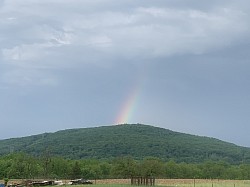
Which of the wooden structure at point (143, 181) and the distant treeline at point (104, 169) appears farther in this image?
the distant treeline at point (104, 169)

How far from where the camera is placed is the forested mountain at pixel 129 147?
15900 centimetres

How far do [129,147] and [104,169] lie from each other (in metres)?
69.7

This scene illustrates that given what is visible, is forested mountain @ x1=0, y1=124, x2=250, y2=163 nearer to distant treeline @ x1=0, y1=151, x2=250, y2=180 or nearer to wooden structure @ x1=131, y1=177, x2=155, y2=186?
distant treeline @ x1=0, y1=151, x2=250, y2=180

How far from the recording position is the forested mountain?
159 meters

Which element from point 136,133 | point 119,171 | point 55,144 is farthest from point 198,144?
point 119,171

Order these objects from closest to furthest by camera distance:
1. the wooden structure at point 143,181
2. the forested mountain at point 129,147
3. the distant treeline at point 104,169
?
the wooden structure at point 143,181 < the distant treeline at point 104,169 < the forested mountain at point 129,147

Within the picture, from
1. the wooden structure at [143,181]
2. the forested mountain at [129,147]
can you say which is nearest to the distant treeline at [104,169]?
the wooden structure at [143,181]

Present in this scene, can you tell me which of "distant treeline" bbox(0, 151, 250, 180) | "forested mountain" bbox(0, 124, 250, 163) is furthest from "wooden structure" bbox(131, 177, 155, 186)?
"forested mountain" bbox(0, 124, 250, 163)

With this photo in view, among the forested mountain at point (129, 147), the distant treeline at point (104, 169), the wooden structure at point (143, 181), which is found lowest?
the wooden structure at point (143, 181)

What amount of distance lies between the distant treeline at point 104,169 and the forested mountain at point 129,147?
47.2 meters

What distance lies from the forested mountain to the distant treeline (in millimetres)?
47243

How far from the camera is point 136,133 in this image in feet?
637

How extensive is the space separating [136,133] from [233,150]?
3836 cm

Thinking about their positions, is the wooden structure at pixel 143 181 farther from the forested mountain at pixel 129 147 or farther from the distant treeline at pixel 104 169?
the forested mountain at pixel 129 147
